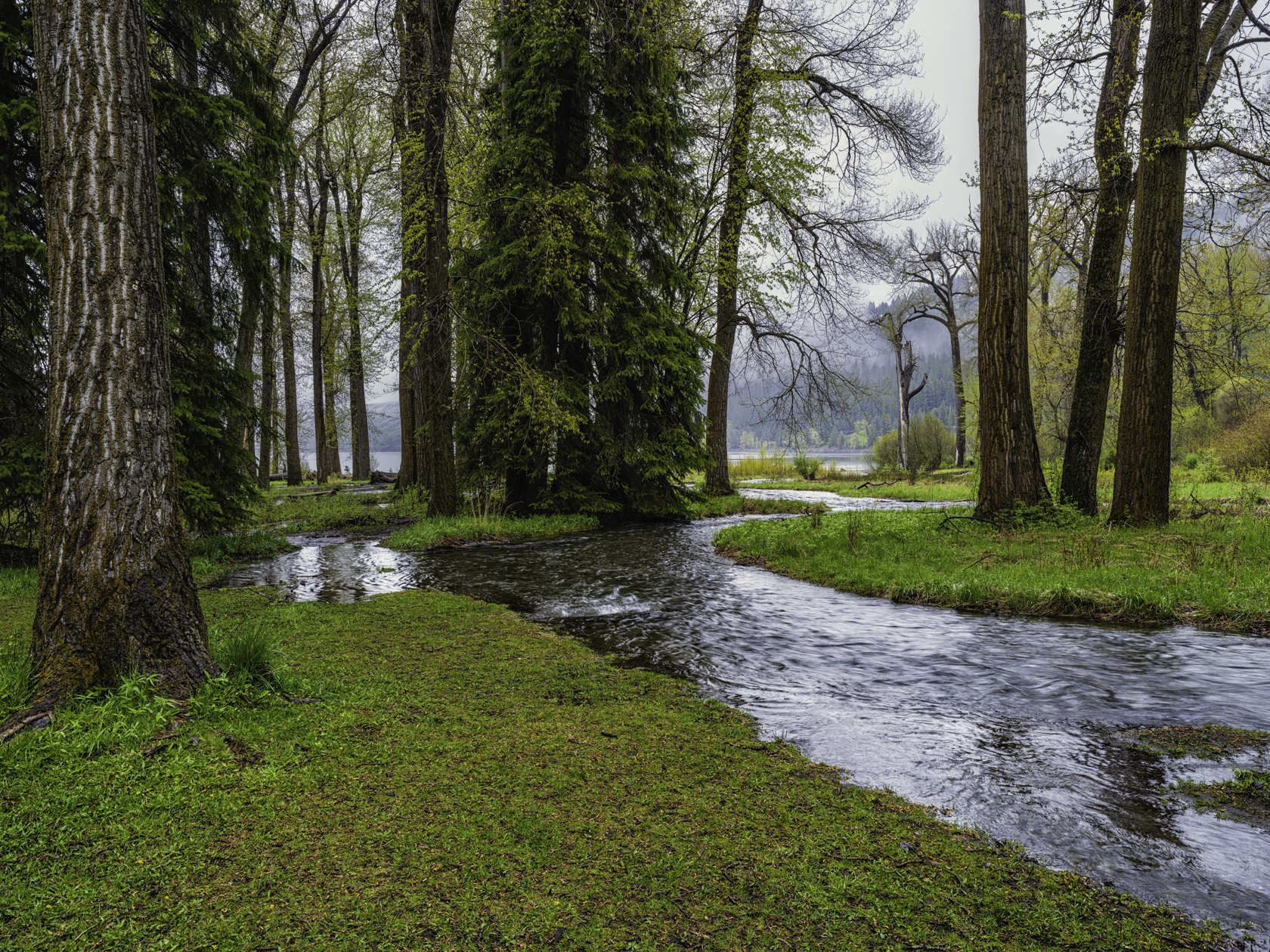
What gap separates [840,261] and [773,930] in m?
18.2

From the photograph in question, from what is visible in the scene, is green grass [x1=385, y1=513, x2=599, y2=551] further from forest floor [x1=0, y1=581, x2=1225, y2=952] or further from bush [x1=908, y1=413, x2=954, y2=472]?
bush [x1=908, y1=413, x2=954, y2=472]

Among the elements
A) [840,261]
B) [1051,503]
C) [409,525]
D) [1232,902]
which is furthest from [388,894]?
[840,261]

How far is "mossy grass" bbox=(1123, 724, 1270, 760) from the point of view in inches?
137

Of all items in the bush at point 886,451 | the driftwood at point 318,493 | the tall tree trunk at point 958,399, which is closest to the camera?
the driftwood at point 318,493

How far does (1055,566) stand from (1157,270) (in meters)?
4.54

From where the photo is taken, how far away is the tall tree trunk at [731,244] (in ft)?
52.7

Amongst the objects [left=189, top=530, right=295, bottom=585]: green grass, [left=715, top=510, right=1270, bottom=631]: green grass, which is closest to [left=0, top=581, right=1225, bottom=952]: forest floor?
[left=715, top=510, right=1270, bottom=631]: green grass

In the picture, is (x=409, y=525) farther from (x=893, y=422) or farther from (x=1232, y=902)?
(x=893, y=422)

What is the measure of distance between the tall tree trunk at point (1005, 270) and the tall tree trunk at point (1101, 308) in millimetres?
1519

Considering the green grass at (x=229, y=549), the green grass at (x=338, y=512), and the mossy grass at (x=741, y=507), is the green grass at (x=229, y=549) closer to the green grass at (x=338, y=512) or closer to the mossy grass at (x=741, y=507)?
the green grass at (x=338, y=512)

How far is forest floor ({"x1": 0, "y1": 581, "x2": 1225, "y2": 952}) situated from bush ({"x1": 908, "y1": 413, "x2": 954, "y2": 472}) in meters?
30.7

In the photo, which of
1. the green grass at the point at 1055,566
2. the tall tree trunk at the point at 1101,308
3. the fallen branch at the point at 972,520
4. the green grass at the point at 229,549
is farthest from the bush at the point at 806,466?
the green grass at the point at 229,549

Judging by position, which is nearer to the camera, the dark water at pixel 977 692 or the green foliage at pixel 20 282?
the dark water at pixel 977 692

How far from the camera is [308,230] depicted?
80.2 feet
